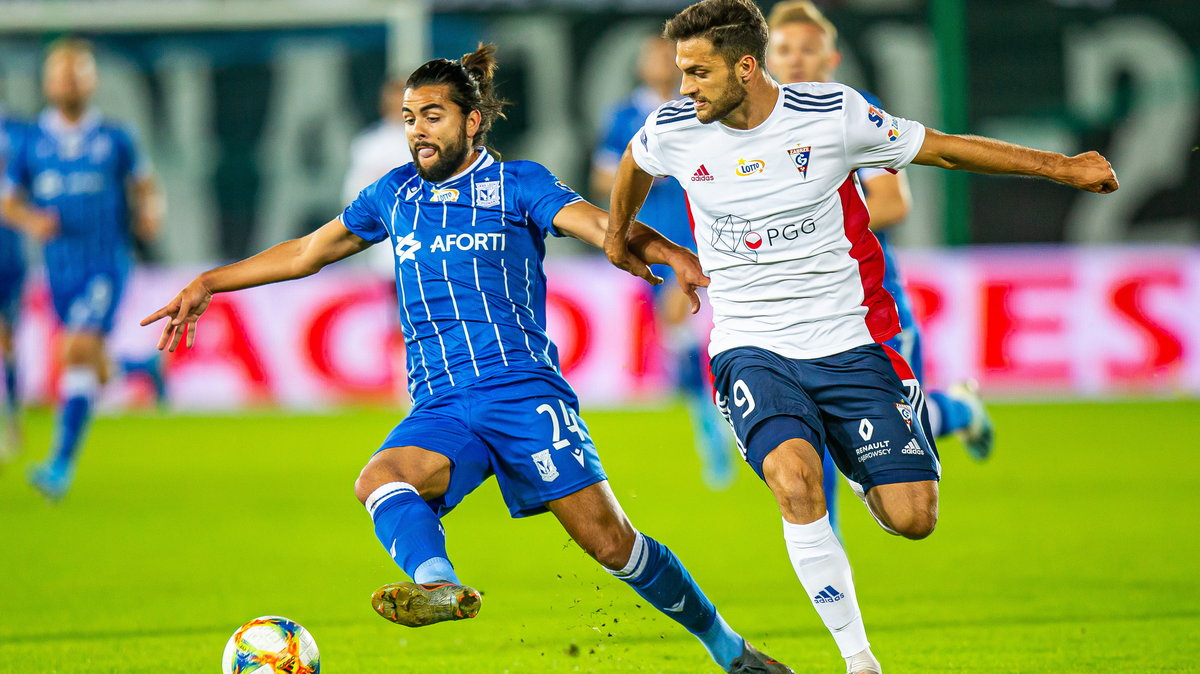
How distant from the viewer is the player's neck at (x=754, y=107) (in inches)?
174

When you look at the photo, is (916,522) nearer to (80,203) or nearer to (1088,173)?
(1088,173)

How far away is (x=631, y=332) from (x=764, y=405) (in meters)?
9.40

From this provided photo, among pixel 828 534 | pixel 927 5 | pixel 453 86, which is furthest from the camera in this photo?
pixel 927 5

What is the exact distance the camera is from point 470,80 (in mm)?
4695

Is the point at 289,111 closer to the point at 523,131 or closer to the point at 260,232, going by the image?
the point at 260,232

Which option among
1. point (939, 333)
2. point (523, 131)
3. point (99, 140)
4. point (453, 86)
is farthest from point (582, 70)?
point (453, 86)

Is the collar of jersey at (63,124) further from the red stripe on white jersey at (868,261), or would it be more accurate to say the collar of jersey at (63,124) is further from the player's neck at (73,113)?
the red stripe on white jersey at (868,261)

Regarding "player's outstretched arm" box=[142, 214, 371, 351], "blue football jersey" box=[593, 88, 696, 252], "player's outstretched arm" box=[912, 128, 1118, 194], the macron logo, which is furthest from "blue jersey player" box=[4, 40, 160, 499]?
"player's outstretched arm" box=[912, 128, 1118, 194]

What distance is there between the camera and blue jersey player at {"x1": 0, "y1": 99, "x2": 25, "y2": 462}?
11125 mm

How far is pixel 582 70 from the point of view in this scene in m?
14.8

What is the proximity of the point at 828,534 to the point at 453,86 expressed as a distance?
1.73 metres

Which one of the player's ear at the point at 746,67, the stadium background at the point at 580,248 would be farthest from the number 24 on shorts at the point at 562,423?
the stadium background at the point at 580,248

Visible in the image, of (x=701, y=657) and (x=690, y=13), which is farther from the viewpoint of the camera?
(x=701, y=657)

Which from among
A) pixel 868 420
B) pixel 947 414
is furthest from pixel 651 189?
pixel 868 420
